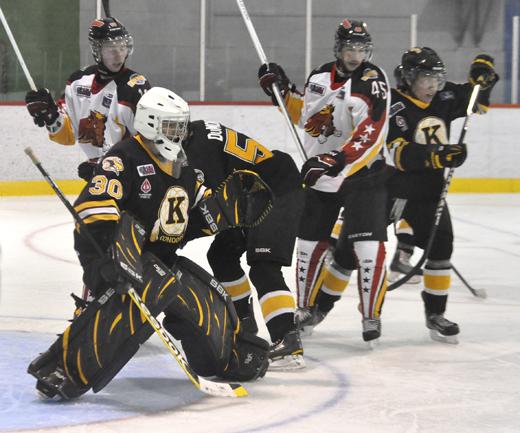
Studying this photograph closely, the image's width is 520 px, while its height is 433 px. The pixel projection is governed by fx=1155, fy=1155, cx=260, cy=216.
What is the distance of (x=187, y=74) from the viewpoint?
8891 mm

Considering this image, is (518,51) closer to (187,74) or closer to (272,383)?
(187,74)

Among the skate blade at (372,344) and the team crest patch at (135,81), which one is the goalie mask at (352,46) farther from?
the skate blade at (372,344)

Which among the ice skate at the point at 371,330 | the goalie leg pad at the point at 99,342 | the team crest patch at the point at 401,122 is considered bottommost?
the ice skate at the point at 371,330

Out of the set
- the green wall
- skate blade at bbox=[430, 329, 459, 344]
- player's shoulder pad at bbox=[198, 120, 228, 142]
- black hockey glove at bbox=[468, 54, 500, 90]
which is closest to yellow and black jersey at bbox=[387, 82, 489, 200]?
black hockey glove at bbox=[468, 54, 500, 90]

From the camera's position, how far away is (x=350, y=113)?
404 cm

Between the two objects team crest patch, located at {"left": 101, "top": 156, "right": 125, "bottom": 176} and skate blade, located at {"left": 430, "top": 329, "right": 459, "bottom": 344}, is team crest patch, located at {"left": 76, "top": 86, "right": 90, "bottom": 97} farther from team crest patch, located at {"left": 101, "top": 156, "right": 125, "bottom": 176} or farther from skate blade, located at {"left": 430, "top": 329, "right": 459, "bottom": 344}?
skate blade, located at {"left": 430, "top": 329, "right": 459, "bottom": 344}

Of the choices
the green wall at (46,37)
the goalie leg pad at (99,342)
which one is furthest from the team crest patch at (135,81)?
the green wall at (46,37)

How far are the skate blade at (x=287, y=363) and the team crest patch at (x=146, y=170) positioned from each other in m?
0.78

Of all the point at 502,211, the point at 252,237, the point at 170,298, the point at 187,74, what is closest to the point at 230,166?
the point at 252,237

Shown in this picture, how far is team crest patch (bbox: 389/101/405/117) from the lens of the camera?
167 inches

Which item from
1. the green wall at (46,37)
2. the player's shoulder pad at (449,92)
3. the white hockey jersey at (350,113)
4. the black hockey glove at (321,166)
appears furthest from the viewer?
the green wall at (46,37)

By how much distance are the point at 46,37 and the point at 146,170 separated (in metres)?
5.83

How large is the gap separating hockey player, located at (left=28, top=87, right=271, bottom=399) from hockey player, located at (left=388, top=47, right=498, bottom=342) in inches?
38.5

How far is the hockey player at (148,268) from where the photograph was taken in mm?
3078
